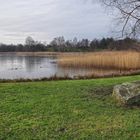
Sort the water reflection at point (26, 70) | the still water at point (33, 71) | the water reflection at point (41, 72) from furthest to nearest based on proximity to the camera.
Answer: the water reflection at point (26, 70) → the still water at point (33, 71) → the water reflection at point (41, 72)

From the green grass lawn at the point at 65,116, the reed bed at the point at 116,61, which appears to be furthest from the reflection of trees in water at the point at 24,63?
the green grass lawn at the point at 65,116

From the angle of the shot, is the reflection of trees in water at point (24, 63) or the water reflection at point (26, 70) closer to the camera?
the water reflection at point (26, 70)

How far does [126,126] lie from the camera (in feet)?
22.5

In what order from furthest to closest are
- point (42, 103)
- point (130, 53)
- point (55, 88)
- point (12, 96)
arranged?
1. point (130, 53)
2. point (55, 88)
3. point (12, 96)
4. point (42, 103)

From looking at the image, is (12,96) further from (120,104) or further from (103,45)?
(103,45)

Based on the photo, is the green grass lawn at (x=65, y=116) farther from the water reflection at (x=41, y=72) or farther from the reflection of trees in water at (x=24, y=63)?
the reflection of trees in water at (x=24, y=63)

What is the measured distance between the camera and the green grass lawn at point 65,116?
6.39 m

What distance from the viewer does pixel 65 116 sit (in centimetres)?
754

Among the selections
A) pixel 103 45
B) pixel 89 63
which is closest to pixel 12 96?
pixel 89 63

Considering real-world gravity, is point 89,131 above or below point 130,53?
below

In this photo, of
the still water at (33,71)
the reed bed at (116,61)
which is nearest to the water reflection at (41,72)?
the still water at (33,71)

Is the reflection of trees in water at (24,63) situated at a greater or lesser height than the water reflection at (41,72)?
greater

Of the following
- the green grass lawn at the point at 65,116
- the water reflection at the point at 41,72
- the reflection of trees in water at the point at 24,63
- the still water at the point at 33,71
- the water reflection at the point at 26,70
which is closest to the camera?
the green grass lawn at the point at 65,116

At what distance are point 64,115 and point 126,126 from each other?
4.69 feet
